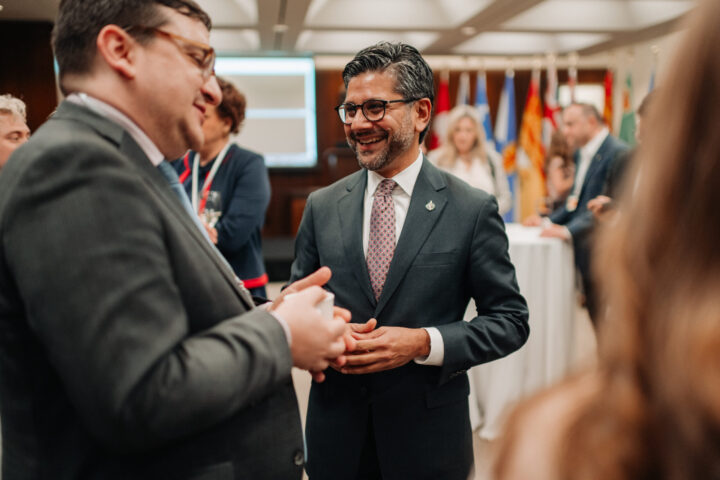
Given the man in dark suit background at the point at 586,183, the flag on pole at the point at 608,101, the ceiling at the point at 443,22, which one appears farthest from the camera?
the flag on pole at the point at 608,101

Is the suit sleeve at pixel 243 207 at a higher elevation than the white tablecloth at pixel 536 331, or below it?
higher

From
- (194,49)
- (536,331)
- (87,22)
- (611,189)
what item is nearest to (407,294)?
(194,49)

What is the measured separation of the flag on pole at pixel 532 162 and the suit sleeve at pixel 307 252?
218 inches

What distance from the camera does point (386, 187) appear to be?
4.71 ft

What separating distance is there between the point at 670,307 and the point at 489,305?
978mm

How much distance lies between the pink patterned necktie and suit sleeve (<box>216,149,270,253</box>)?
1036 millimetres

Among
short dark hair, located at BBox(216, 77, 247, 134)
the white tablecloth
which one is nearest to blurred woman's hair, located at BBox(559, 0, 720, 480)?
short dark hair, located at BBox(216, 77, 247, 134)

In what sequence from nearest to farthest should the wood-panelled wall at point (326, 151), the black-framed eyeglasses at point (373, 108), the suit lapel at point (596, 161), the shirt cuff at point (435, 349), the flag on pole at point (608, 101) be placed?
1. the shirt cuff at point (435, 349)
2. the black-framed eyeglasses at point (373, 108)
3. the suit lapel at point (596, 161)
4. the flag on pole at point (608, 101)
5. the wood-panelled wall at point (326, 151)

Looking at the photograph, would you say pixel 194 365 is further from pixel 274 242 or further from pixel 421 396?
pixel 274 242

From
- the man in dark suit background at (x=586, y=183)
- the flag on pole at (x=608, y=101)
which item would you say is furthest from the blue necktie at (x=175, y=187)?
the flag on pole at (x=608, y=101)

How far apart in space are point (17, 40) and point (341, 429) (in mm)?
1511

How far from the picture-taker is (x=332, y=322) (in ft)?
2.78

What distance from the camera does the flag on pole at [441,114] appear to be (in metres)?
7.11

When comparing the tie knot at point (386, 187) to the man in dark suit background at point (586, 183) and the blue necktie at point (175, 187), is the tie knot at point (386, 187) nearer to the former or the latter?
the blue necktie at point (175, 187)
